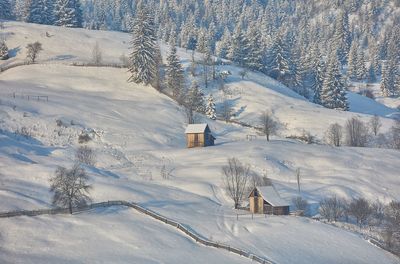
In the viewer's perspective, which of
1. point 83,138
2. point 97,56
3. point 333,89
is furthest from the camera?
point 333,89

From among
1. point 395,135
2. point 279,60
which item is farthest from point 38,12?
point 395,135

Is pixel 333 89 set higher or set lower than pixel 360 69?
lower

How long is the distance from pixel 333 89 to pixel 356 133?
87.3 feet

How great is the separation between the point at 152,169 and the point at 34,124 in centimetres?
1814

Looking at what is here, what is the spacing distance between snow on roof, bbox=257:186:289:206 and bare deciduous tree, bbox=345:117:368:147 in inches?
1313

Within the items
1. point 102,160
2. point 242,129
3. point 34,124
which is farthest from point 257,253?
point 242,129

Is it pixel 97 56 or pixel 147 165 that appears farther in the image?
pixel 97 56

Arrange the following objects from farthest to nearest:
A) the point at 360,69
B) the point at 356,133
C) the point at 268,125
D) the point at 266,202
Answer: the point at 360,69 → the point at 356,133 → the point at 268,125 → the point at 266,202

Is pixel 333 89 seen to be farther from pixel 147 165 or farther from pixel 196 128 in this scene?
pixel 147 165

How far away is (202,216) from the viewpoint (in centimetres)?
4906

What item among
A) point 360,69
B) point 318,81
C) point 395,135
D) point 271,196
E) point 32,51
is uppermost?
point 32,51

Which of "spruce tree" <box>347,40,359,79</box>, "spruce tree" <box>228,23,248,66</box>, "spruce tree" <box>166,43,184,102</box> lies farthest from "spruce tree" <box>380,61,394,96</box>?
"spruce tree" <box>166,43,184,102</box>

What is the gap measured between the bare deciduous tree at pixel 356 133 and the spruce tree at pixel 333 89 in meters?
19.1

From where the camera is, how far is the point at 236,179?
5638cm
